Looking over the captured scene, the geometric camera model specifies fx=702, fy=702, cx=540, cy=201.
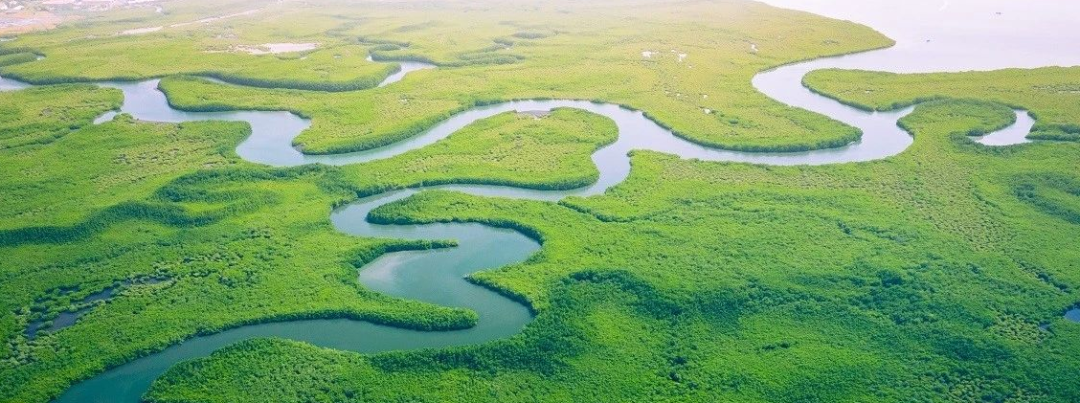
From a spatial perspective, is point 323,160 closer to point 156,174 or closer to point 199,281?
point 156,174

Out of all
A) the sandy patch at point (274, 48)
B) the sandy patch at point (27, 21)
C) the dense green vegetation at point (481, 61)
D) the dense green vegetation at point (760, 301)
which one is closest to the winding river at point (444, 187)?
the dense green vegetation at point (760, 301)

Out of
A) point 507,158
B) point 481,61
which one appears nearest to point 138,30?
point 481,61

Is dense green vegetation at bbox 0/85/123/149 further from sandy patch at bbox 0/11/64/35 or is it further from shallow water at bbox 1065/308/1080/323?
shallow water at bbox 1065/308/1080/323

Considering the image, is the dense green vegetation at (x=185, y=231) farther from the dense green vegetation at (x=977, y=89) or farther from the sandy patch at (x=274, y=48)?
the sandy patch at (x=274, y=48)

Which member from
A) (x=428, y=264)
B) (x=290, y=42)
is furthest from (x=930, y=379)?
(x=290, y=42)

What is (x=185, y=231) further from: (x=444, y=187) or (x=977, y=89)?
(x=977, y=89)

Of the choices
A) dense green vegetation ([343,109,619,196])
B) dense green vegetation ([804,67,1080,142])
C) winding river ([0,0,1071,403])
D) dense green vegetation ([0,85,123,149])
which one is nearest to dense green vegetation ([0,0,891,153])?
winding river ([0,0,1071,403])
